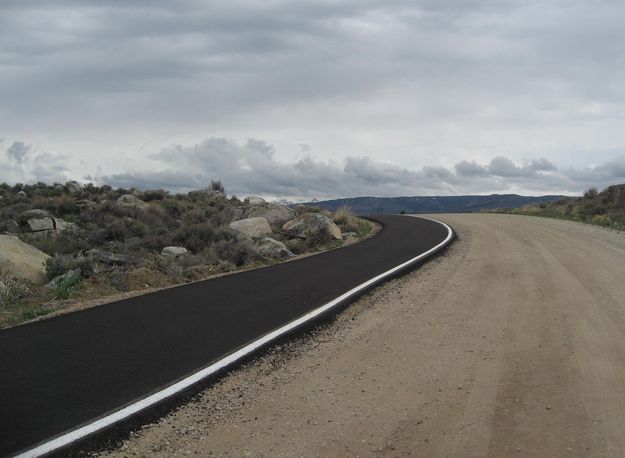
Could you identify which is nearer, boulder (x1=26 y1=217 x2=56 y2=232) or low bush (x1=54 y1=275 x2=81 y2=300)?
low bush (x1=54 y1=275 x2=81 y2=300)

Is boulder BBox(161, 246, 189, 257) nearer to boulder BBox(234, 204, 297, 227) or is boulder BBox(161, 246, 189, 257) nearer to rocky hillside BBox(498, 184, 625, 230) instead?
boulder BBox(234, 204, 297, 227)

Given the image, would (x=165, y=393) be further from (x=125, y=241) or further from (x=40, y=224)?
(x=40, y=224)

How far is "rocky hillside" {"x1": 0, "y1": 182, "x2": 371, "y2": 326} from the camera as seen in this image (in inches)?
452

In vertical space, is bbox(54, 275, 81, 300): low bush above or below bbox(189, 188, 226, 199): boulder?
below

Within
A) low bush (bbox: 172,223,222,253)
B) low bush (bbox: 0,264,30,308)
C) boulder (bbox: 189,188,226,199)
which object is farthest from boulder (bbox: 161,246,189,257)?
boulder (bbox: 189,188,226,199)

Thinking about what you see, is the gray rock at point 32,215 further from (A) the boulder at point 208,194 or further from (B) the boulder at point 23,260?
(A) the boulder at point 208,194

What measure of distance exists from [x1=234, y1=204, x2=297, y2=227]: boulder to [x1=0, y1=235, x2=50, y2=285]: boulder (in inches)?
474

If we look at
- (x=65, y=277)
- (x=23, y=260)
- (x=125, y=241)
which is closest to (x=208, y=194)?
(x=125, y=241)

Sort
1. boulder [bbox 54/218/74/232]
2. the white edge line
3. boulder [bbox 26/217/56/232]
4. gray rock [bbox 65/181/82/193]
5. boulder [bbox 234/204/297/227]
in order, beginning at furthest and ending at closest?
gray rock [bbox 65/181/82/193]
boulder [bbox 234/204/297/227]
boulder [bbox 54/218/74/232]
boulder [bbox 26/217/56/232]
the white edge line

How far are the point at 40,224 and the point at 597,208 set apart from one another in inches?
1239

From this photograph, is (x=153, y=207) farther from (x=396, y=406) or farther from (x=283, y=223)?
(x=396, y=406)

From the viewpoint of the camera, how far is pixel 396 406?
4.99 meters

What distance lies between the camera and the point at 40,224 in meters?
20.6

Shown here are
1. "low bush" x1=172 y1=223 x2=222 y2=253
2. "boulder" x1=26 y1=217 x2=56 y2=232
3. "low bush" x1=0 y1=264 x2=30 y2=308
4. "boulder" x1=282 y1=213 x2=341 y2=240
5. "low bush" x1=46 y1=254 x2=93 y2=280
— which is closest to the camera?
"low bush" x1=0 y1=264 x2=30 y2=308
